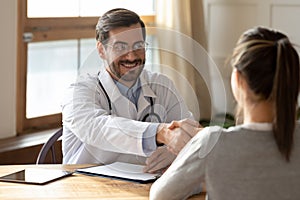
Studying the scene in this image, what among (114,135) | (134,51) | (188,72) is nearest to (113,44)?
(134,51)

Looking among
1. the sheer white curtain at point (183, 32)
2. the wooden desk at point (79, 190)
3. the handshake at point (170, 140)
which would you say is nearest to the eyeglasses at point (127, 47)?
the handshake at point (170, 140)

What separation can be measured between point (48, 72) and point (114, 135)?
174cm

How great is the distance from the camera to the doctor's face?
2455 millimetres

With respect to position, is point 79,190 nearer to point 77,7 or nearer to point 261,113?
point 261,113

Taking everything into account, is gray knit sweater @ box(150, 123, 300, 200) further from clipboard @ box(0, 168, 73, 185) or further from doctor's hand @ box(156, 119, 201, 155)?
clipboard @ box(0, 168, 73, 185)

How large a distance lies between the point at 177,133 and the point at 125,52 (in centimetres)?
38

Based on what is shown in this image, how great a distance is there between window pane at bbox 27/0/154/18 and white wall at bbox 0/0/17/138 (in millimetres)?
260

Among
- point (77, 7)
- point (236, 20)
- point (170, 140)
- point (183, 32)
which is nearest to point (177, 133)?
point (170, 140)

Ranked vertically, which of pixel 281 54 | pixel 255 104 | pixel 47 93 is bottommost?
pixel 47 93

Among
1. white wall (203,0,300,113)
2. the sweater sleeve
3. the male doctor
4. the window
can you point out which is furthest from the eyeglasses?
white wall (203,0,300,113)

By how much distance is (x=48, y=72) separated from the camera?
4059 millimetres

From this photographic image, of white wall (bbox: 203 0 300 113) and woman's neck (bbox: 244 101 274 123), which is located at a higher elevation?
white wall (bbox: 203 0 300 113)

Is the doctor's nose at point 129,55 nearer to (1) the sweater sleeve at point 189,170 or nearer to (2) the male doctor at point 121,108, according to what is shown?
(2) the male doctor at point 121,108

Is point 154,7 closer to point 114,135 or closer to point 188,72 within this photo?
point 188,72
